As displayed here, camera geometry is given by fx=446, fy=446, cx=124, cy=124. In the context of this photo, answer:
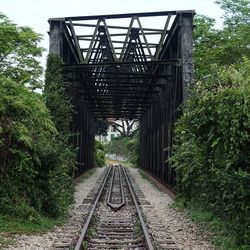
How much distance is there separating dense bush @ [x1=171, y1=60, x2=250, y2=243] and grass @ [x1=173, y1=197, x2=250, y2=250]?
0.76 ft

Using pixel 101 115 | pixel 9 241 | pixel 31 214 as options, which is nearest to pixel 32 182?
pixel 31 214

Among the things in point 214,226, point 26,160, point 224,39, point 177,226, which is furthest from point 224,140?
point 224,39

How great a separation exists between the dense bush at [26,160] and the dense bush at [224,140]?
3.51 metres

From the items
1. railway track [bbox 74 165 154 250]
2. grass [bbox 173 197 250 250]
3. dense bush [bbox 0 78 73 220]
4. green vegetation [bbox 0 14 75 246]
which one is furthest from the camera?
dense bush [bbox 0 78 73 220]

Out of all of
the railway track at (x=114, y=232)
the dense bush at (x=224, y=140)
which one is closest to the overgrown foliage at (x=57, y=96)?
the railway track at (x=114, y=232)

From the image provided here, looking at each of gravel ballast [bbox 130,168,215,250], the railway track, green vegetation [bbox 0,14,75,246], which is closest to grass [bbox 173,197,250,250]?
gravel ballast [bbox 130,168,215,250]

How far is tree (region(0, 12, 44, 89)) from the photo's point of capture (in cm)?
2600

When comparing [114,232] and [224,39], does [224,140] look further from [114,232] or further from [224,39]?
[224,39]

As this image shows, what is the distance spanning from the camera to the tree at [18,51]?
85.3ft

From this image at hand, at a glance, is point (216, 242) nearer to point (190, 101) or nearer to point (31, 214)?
point (190, 101)

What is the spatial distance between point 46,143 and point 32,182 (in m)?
1.08

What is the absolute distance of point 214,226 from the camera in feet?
31.9

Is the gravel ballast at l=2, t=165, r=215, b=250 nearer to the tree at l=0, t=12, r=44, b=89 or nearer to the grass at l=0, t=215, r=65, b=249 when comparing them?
the grass at l=0, t=215, r=65, b=249

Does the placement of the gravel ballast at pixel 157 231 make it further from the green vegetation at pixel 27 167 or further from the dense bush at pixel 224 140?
the dense bush at pixel 224 140
